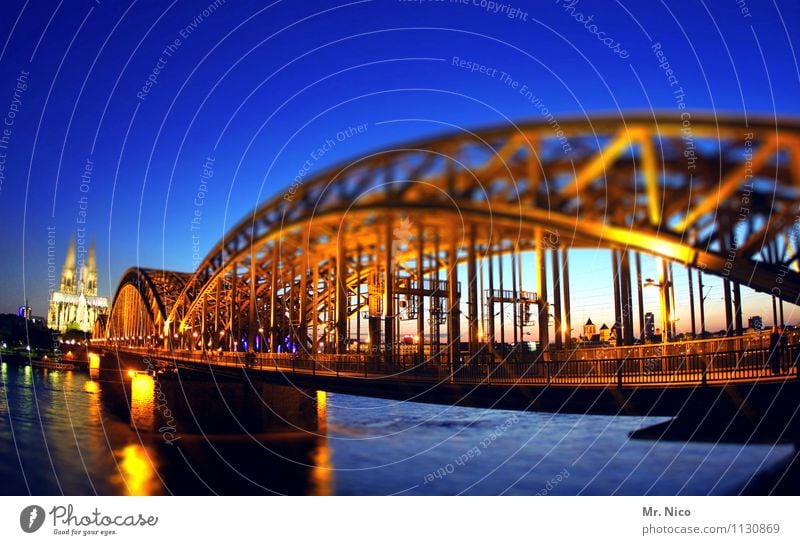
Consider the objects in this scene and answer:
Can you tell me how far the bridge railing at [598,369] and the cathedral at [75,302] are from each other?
125037 millimetres

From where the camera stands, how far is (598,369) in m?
15.5

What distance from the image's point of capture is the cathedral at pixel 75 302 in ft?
446

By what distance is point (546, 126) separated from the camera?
14.8 m

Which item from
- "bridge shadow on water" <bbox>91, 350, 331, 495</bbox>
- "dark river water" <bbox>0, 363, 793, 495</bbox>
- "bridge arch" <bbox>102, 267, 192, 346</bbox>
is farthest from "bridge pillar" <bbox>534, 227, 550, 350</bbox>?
"bridge arch" <bbox>102, 267, 192, 346</bbox>

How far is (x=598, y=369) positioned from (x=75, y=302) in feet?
501

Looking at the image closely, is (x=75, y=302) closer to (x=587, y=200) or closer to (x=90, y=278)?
(x=90, y=278)

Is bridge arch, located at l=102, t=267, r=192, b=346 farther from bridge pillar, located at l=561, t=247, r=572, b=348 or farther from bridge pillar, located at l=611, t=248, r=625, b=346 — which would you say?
bridge pillar, located at l=611, t=248, r=625, b=346

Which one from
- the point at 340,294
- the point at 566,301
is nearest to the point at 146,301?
the point at 340,294

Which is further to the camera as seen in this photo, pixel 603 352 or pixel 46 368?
pixel 46 368

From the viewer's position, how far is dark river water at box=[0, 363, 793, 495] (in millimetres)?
20750

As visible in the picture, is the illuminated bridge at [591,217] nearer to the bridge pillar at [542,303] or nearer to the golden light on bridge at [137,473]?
the bridge pillar at [542,303]

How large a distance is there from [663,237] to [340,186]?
1595cm
